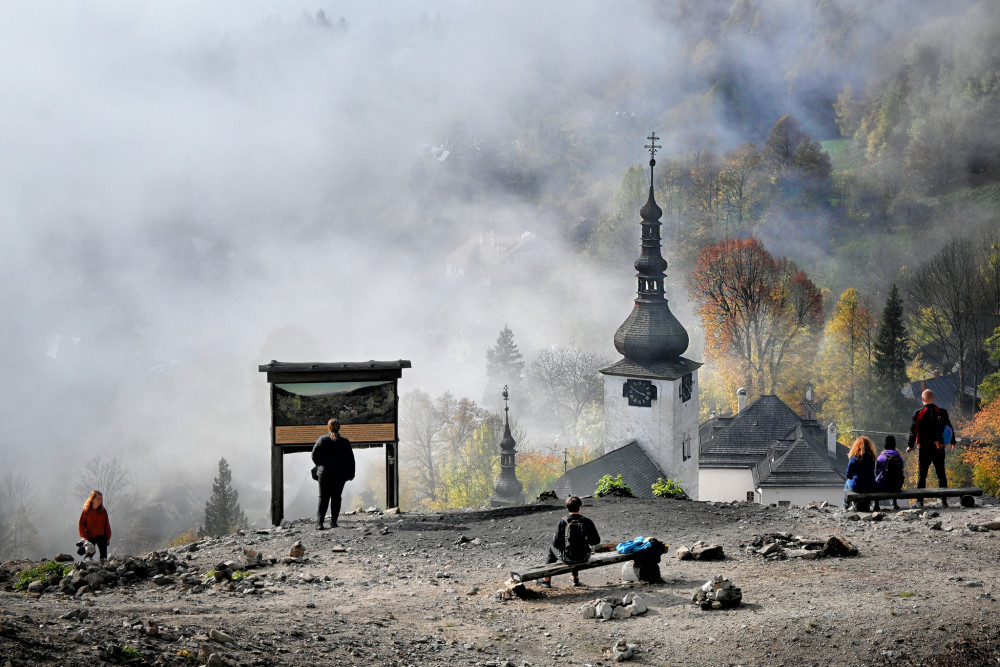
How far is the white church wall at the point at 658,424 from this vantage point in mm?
48438

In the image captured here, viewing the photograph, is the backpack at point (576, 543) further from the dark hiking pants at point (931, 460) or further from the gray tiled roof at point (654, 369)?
the gray tiled roof at point (654, 369)

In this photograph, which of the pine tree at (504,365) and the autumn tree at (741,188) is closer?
the autumn tree at (741,188)

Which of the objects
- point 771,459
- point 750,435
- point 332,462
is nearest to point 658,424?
point 771,459

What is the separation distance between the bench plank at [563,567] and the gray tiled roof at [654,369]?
35.4 m

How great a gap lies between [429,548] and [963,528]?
7503 millimetres

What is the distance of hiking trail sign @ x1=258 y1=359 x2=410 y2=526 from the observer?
60.0ft

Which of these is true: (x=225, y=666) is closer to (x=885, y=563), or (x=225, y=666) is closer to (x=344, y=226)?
(x=885, y=563)

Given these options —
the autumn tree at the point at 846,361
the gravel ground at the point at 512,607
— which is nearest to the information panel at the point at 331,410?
the gravel ground at the point at 512,607

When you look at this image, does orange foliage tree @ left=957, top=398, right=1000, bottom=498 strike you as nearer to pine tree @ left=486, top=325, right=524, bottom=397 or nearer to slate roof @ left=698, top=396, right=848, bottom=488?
slate roof @ left=698, top=396, right=848, bottom=488

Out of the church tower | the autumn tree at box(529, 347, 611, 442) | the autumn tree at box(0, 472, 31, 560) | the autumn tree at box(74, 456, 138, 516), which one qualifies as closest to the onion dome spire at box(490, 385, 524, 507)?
the church tower

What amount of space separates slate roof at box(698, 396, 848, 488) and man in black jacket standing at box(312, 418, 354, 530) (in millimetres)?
33189

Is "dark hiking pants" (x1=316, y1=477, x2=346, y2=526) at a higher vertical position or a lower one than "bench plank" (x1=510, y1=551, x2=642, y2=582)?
higher

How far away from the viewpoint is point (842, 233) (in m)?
101

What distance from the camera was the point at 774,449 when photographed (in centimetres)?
5216
